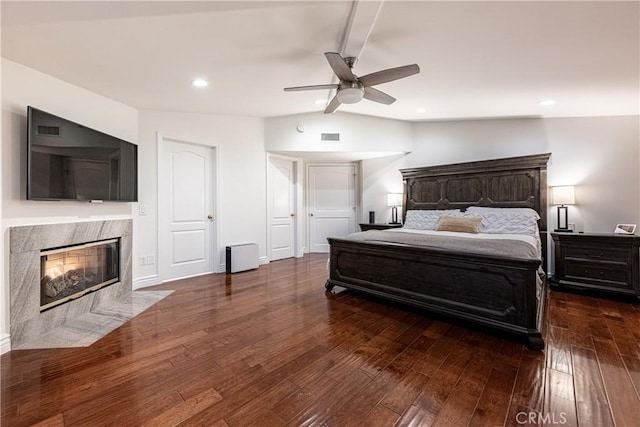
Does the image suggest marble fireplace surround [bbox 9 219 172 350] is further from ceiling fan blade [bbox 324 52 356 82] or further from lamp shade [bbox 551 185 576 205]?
lamp shade [bbox 551 185 576 205]

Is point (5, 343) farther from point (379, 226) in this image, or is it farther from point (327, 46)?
point (379, 226)

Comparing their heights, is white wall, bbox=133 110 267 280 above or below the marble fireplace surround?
above

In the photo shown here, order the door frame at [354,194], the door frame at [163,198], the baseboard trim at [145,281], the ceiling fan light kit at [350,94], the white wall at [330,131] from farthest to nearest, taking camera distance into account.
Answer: the door frame at [354,194]
the white wall at [330,131]
the door frame at [163,198]
the baseboard trim at [145,281]
the ceiling fan light kit at [350,94]

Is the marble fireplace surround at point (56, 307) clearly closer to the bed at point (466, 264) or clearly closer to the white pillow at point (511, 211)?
the bed at point (466, 264)

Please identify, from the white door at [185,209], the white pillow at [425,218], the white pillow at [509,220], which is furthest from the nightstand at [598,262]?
the white door at [185,209]

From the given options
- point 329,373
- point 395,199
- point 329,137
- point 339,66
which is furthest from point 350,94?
point 395,199

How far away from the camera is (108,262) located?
339cm

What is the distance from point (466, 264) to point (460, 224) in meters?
1.61

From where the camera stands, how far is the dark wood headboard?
13.3ft

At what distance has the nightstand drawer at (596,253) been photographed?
10.7 feet

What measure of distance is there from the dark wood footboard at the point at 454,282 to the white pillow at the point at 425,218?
1.70m

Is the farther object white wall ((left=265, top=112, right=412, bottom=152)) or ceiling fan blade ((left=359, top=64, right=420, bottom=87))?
white wall ((left=265, top=112, right=412, bottom=152))

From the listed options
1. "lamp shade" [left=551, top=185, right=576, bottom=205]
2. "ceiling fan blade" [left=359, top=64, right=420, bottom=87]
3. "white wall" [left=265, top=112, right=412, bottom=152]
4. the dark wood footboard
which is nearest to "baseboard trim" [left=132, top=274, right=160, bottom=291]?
the dark wood footboard

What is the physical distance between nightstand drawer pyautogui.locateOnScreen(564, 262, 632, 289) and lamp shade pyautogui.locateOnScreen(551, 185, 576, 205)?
0.86m
